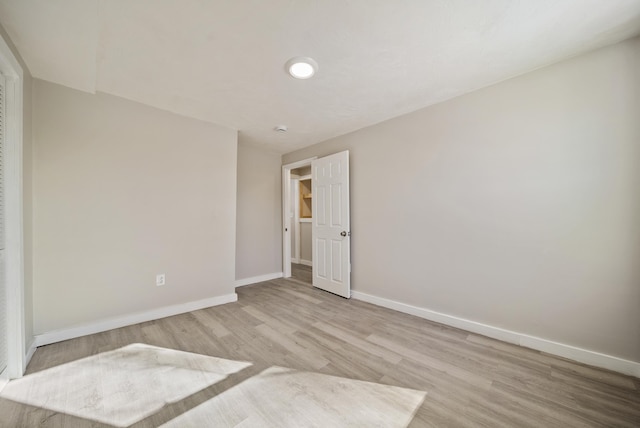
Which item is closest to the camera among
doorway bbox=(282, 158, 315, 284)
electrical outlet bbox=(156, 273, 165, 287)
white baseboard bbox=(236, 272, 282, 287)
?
electrical outlet bbox=(156, 273, 165, 287)

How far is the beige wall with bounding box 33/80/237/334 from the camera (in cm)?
212

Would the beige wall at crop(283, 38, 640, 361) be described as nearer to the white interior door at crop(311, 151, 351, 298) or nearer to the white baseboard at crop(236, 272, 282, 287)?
the white interior door at crop(311, 151, 351, 298)

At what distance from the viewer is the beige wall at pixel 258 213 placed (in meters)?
4.01

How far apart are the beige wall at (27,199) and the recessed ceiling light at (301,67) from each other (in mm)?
1999

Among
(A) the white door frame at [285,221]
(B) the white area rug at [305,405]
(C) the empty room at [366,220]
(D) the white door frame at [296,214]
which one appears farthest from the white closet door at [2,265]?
(D) the white door frame at [296,214]

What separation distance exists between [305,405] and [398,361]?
33.5 inches

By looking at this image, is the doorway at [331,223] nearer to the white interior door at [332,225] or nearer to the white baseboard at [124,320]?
the white interior door at [332,225]

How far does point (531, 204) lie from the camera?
6.75ft

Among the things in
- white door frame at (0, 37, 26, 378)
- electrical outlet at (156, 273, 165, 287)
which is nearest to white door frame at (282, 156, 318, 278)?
electrical outlet at (156, 273, 165, 287)

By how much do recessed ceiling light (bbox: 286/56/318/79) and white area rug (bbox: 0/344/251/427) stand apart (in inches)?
94.8

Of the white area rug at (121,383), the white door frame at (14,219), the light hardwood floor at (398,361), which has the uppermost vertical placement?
the white door frame at (14,219)

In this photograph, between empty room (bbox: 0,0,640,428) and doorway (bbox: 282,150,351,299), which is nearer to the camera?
empty room (bbox: 0,0,640,428)

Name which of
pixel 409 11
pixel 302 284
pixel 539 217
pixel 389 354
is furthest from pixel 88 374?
pixel 539 217

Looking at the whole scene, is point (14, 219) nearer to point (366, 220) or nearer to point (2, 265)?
point (2, 265)
